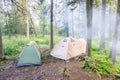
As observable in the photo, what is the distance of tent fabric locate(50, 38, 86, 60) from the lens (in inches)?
457

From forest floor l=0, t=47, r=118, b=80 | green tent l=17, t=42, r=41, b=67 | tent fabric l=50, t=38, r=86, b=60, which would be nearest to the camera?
forest floor l=0, t=47, r=118, b=80

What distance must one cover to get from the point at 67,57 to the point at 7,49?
17.4 feet

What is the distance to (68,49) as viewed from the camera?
1173 cm

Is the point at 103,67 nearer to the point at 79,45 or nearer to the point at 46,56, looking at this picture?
the point at 79,45

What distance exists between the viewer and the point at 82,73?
888 cm

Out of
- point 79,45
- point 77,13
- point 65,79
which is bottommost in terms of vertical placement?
point 65,79

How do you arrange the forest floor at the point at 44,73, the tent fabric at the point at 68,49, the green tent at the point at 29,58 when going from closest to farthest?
the forest floor at the point at 44,73, the green tent at the point at 29,58, the tent fabric at the point at 68,49

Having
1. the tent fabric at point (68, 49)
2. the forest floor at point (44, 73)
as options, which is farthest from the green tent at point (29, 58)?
the tent fabric at point (68, 49)

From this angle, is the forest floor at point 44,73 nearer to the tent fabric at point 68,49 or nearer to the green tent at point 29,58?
the green tent at point 29,58

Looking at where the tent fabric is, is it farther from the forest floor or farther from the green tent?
the green tent

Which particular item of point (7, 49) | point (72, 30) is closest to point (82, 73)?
point (7, 49)

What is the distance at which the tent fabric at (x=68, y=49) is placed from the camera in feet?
38.1

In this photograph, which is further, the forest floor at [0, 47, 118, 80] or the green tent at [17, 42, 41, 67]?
the green tent at [17, 42, 41, 67]

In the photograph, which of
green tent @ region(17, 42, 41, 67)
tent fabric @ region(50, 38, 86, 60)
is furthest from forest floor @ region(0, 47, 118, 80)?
tent fabric @ region(50, 38, 86, 60)
